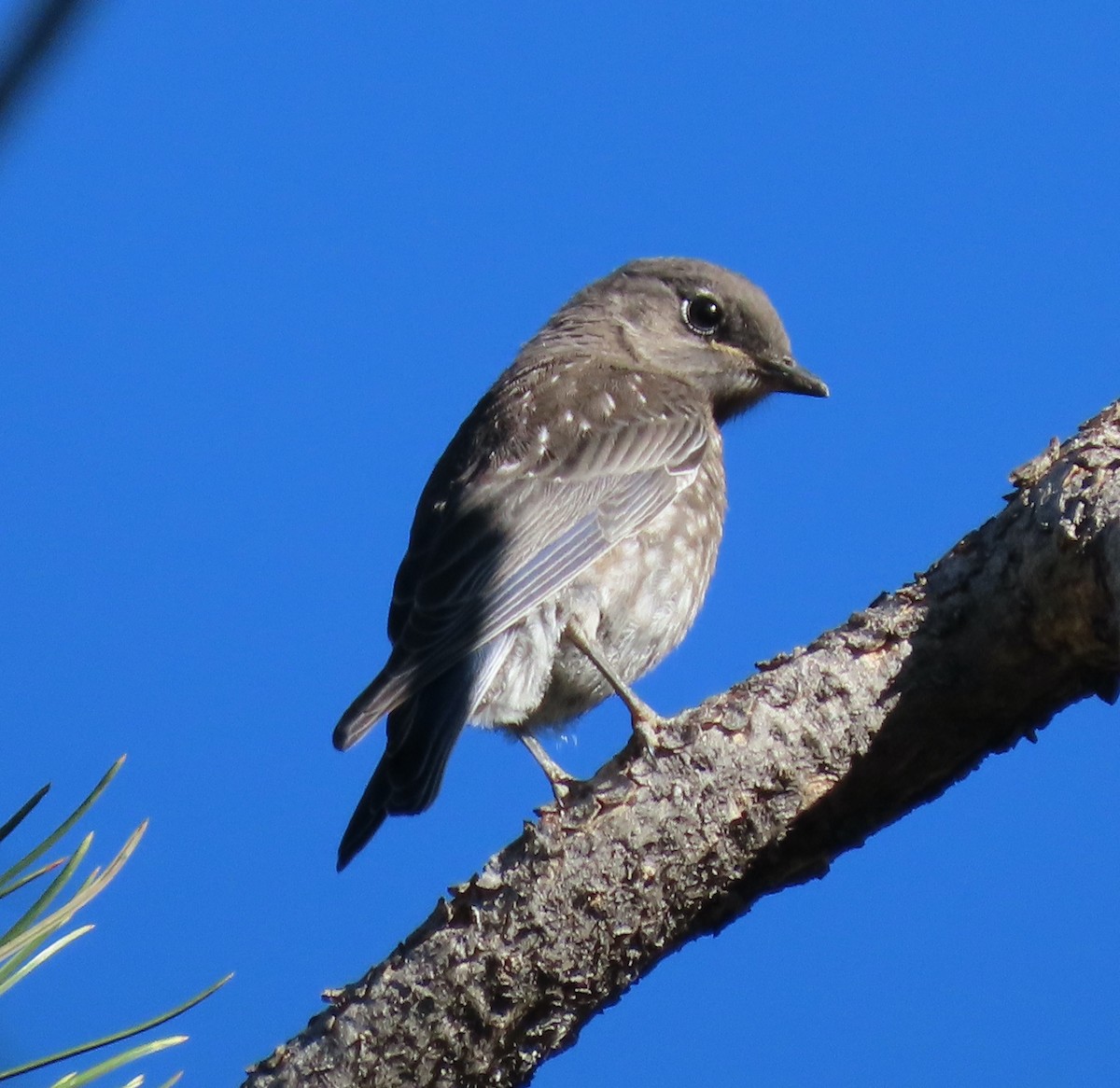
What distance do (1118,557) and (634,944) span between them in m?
1.30

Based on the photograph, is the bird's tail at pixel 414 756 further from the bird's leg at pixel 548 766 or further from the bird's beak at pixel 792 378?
the bird's beak at pixel 792 378

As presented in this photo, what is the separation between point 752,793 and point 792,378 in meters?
3.15

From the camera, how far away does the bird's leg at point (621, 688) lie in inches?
141

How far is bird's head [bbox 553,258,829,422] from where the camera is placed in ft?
20.6

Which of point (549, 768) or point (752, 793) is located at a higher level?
point (549, 768)

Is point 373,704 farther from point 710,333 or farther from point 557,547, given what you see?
point 710,333

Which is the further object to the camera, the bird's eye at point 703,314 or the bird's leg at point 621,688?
the bird's eye at point 703,314

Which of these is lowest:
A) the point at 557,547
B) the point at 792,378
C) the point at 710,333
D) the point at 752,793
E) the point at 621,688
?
the point at 752,793

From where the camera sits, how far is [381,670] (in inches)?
177

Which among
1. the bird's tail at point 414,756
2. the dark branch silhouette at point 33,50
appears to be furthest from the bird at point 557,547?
the dark branch silhouette at point 33,50

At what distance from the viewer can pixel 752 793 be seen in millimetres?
3412

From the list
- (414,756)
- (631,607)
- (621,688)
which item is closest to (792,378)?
(631,607)

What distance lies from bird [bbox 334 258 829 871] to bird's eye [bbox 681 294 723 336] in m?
0.04

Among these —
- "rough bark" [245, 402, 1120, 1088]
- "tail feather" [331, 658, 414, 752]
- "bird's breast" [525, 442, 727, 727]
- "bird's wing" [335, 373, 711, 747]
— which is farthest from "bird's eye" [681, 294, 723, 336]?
"rough bark" [245, 402, 1120, 1088]
